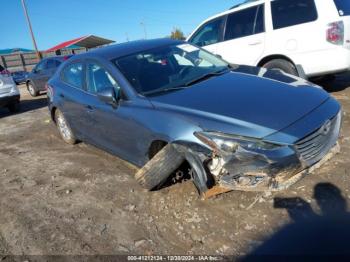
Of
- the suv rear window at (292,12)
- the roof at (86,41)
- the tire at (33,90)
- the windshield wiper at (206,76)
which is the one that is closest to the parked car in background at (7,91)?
the tire at (33,90)

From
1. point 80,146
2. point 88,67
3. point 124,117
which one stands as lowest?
point 80,146

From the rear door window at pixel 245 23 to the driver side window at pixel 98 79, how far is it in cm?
377

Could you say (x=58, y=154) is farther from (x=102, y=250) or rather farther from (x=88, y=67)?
(x=102, y=250)

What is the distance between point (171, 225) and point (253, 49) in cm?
482

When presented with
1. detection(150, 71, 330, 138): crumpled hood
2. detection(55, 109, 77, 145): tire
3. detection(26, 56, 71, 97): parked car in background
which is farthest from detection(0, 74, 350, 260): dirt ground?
detection(26, 56, 71, 97): parked car in background

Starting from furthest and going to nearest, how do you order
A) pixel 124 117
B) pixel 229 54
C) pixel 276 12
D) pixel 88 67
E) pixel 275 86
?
pixel 229 54 < pixel 276 12 < pixel 88 67 < pixel 124 117 < pixel 275 86

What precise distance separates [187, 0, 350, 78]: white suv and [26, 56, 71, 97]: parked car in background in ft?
25.4

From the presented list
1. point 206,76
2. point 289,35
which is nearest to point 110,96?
point 206,76

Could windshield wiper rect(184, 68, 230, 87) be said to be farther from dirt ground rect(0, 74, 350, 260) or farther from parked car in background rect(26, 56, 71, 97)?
parked car in background rect(26, 56, 71, 97)

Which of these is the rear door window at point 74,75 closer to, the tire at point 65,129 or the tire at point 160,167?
the tire at point 65,129

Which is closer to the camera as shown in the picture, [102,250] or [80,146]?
[102,250]

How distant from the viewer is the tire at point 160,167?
11.2ft

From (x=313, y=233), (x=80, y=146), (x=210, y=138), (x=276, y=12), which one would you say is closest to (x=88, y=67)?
(x=80, y=146)

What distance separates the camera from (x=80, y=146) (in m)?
6.23
